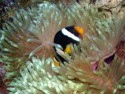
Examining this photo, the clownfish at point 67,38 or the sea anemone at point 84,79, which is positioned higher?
the clownfish at point 67,38

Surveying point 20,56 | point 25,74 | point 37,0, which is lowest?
point 25,74

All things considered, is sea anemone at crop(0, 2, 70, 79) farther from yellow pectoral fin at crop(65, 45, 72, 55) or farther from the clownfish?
yellow pectoral fin at crop(65, 45, 72, 55)

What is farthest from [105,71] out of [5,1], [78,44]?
[5,1]

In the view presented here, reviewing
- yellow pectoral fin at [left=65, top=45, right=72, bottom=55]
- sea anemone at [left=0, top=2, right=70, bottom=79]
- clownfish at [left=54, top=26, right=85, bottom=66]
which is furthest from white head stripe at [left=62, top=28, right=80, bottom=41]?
sea anemone at [left=0, top=2, right=70, bottom=79]

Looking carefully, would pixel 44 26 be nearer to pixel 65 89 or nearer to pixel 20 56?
pixel 20 56

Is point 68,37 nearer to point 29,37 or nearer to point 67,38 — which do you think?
point 67,38

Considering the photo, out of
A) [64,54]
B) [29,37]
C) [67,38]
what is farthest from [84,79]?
[29,37]

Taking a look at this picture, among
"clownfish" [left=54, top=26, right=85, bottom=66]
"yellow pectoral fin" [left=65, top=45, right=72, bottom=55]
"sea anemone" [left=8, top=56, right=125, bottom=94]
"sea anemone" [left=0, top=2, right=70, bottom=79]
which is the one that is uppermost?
"sea anemone" [left=0, top=2, right=70, bottom=79]

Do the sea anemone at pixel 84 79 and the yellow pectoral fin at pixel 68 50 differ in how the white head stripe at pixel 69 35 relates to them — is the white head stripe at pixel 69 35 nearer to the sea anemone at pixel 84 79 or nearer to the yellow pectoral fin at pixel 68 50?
the yellow pectoral fin at pixel 68 50

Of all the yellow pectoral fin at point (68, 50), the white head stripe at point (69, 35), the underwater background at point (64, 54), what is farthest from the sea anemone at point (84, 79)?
the white head stripe at point (69, 35)
